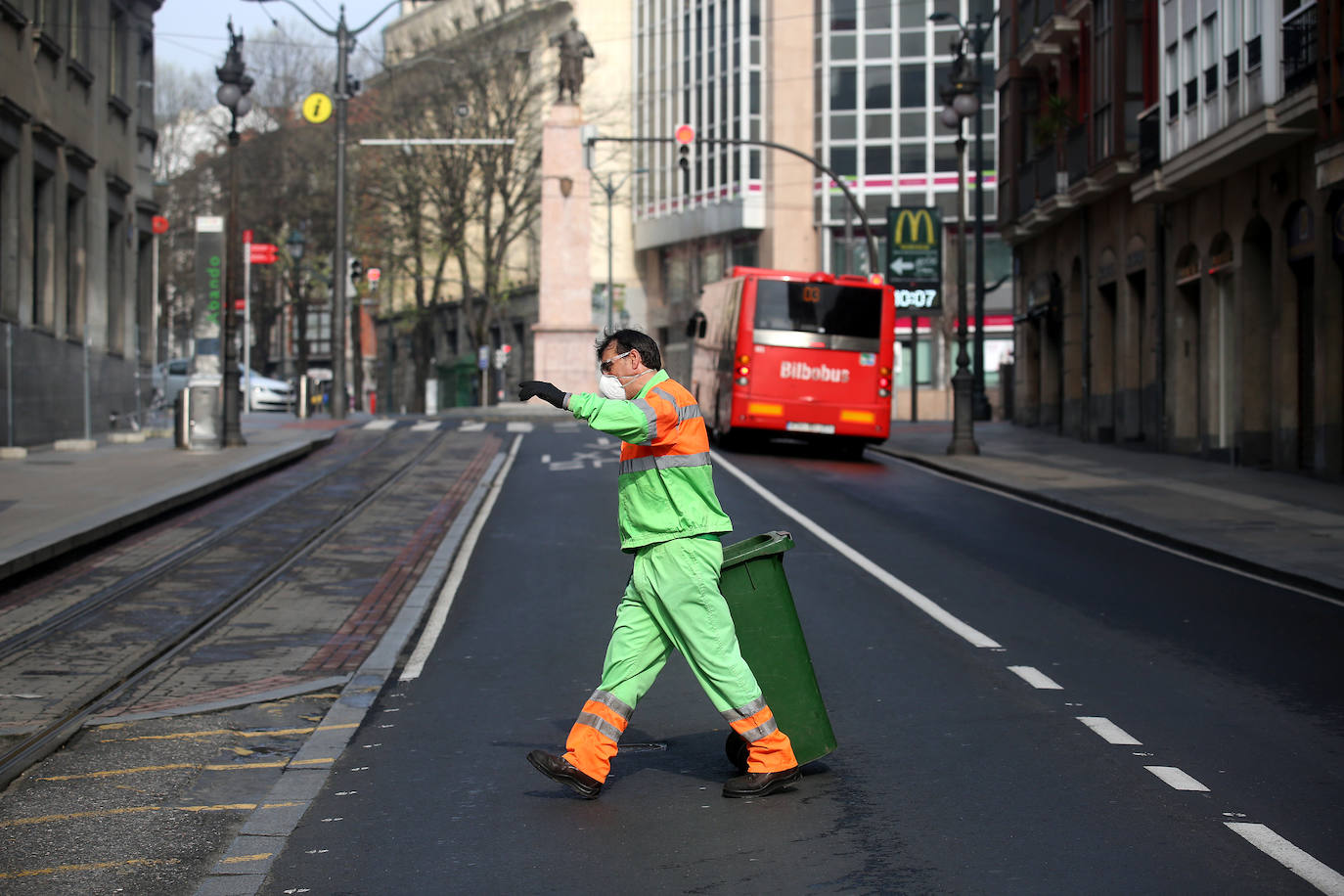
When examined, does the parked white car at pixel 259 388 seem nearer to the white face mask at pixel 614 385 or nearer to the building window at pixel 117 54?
the building window at pixel 117 54

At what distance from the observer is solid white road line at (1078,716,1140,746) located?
7.51 meters

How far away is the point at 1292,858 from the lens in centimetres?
561

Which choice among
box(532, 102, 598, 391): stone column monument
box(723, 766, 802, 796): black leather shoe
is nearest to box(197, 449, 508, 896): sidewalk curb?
box(723, 766, 802, 796): black leather shoe

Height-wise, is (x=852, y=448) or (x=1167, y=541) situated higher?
(x=852, y=448)

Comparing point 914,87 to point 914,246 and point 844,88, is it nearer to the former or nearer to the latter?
point 844,88

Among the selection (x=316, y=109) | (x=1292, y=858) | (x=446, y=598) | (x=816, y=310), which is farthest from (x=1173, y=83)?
(x=1292, y=858)

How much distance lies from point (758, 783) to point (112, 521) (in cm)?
1058

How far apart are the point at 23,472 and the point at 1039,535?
12199 millimetres

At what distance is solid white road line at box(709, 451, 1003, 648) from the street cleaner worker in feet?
13.3

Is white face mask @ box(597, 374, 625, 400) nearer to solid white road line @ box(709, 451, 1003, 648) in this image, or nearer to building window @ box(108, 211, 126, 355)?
solid white road line @ box(709, 451, 1003, 648)

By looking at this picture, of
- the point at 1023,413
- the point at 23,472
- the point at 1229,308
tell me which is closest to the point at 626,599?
the point at 23,472

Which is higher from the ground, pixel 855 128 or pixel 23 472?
pixel 855 128

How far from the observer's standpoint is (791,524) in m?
17.7

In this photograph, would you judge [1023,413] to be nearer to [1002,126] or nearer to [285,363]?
[1002,126]
